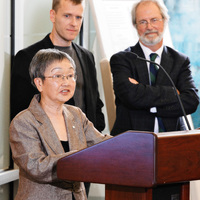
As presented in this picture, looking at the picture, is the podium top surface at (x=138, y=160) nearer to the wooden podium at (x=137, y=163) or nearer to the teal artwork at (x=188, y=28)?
the wooden podium at (x=137, y=163)

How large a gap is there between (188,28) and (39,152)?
4.63m

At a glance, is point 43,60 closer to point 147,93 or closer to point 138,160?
point 138,160

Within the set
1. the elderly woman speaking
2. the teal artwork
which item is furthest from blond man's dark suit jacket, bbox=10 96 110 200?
the teal artwork

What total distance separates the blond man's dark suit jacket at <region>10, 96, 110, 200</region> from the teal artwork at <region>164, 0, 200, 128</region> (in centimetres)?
424

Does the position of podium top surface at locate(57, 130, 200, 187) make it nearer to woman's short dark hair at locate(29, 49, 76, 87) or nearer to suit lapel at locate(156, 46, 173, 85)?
woman's short dark hair at locate(29, 49, 76, 87)

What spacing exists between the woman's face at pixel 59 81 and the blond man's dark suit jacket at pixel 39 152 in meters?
0.10

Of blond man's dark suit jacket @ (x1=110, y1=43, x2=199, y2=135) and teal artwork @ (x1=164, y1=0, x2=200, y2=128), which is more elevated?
teal artwork @ (x1=164, y1=0, x2=200, y2=128)

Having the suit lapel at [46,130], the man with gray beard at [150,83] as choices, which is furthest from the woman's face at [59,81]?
the man with gray beard at [150,83]

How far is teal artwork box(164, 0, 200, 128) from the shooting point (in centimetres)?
626

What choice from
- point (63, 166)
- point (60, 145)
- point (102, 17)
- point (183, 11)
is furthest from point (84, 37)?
point (63, 166)

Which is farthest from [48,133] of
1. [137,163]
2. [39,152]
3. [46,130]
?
[137,163]

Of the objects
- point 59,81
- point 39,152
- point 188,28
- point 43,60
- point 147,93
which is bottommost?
point 39,152

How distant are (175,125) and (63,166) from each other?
63.0 inches

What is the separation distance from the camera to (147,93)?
3.17m
